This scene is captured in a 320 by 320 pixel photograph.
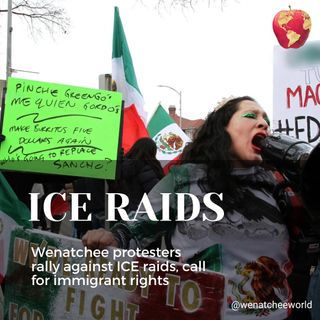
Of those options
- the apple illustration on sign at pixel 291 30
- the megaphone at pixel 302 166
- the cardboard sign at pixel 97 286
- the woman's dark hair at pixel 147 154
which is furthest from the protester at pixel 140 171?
the megaphone at pixel 302 166

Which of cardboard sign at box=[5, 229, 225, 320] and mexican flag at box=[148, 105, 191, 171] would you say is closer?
cardboard sign at box=[5, 229, 225, 320]

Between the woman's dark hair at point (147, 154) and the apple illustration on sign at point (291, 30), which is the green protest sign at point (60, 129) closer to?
the woman's dark hair at point (147, 154)

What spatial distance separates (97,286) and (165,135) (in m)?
5.59

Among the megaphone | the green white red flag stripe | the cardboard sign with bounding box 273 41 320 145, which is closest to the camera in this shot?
the megaphone

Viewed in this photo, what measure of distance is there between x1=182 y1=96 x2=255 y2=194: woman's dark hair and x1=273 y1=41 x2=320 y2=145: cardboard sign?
5.94 feet

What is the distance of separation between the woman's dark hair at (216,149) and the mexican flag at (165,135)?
509cm

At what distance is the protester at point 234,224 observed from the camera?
155cm

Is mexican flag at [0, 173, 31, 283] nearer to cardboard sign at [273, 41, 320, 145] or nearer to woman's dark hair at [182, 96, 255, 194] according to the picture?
woman's dark hair at [182, 96, 255, 194]

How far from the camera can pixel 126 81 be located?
4633mm

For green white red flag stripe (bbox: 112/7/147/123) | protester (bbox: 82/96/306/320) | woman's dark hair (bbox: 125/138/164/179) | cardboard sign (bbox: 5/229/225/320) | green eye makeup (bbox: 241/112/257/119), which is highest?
green white red flag stripe (bbox: 112/7/147/123)

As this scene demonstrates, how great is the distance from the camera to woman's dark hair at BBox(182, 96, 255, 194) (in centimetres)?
161

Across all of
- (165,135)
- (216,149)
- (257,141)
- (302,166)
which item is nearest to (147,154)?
(216,149)

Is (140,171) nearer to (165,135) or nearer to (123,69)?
(123,69)

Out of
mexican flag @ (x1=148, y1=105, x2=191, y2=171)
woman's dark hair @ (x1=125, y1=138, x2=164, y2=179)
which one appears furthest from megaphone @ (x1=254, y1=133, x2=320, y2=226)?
mexican flag @ (x1=148, y1=105, x2=191, y2=171)
